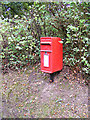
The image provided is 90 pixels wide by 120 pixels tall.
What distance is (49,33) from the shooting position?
419 cm

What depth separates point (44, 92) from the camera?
3.64 metres

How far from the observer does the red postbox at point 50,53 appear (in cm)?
334

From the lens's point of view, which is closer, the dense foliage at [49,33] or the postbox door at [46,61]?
the postbox door at [46,61]

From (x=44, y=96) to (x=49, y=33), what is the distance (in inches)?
73.4

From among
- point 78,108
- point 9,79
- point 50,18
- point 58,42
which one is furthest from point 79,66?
point 9,79

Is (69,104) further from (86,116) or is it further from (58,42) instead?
(58,42)

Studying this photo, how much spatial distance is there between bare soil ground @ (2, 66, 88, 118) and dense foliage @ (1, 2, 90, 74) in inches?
17.7

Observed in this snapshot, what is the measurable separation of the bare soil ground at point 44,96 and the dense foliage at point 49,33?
0.45 m

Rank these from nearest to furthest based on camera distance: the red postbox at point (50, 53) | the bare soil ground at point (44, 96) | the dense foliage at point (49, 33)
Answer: the bare soil ground at point (44, 96) → the red postbox at point (50, 53) → the dense foliage at point (49, 33)

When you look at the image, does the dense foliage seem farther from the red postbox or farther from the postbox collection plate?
the postbox collection plate

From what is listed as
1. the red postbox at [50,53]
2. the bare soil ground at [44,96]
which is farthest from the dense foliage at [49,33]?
the bare soil ground at [44,96]

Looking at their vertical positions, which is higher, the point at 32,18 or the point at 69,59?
the point at 32,18

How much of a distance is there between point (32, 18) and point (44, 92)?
241cm

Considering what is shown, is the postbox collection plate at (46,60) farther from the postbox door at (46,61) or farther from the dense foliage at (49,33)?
the dense foliage at (49,33)
